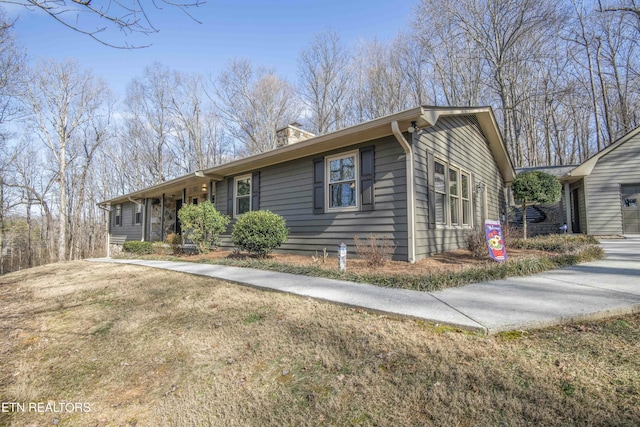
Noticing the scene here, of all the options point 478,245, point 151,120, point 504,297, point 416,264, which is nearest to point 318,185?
point 416,264

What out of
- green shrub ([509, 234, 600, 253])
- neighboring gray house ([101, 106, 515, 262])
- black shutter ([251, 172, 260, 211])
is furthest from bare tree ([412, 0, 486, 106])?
black shutter ([251, 172, 260, 211])

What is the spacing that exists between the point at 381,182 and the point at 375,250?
5.10 ft

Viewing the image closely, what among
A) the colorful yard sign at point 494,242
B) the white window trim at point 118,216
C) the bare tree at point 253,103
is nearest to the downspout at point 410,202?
the colorful yard sign at point 494,242

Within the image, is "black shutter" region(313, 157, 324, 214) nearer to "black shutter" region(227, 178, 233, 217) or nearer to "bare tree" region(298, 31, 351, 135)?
"black shutter" region(227, 178, 233, 217)

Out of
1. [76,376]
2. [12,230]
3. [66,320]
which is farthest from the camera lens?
[12,230]

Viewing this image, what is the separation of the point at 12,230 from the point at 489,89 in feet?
108

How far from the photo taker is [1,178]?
16.6 metres

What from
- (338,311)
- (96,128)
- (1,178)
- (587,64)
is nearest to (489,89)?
(587,64)

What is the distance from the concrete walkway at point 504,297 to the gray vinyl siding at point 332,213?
6.43 feet

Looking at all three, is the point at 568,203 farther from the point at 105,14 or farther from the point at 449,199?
the point at 105,14

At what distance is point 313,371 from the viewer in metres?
2.06

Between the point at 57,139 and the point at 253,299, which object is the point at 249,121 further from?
the point at 253,299

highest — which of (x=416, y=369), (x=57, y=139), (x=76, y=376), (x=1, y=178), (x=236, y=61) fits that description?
(x=236, y=61)

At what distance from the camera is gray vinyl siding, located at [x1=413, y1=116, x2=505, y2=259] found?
5.99 m
